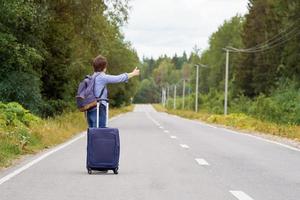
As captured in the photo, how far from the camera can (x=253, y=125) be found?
129 feet

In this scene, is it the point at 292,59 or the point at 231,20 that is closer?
the point at 292,59

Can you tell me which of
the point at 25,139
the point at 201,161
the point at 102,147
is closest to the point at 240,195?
the point at 102,147

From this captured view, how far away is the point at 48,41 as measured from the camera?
38469 mm

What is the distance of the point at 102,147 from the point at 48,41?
26918 millimetres

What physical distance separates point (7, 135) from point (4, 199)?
9219mm

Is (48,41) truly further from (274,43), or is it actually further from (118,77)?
(274,43)

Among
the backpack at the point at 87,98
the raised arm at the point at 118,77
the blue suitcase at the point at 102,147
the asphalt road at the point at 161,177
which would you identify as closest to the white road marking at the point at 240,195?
the asphalt road at the point at 161,177

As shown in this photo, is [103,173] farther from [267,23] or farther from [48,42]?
[267,23]

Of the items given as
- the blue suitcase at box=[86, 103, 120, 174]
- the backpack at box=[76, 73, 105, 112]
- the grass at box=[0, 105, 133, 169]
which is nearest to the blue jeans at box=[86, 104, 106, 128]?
the backpack at box=[76, 73, 105, 112]

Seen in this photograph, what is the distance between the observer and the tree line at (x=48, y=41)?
29.9 metres

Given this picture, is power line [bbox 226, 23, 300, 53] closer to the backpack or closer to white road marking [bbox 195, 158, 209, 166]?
white road marking [bbox 195, 158, 209, 166]

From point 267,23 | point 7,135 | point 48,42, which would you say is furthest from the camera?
point 267,23

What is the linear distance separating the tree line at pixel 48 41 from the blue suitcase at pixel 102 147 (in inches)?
614

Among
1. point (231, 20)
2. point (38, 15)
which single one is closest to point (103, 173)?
point (38, 15)
